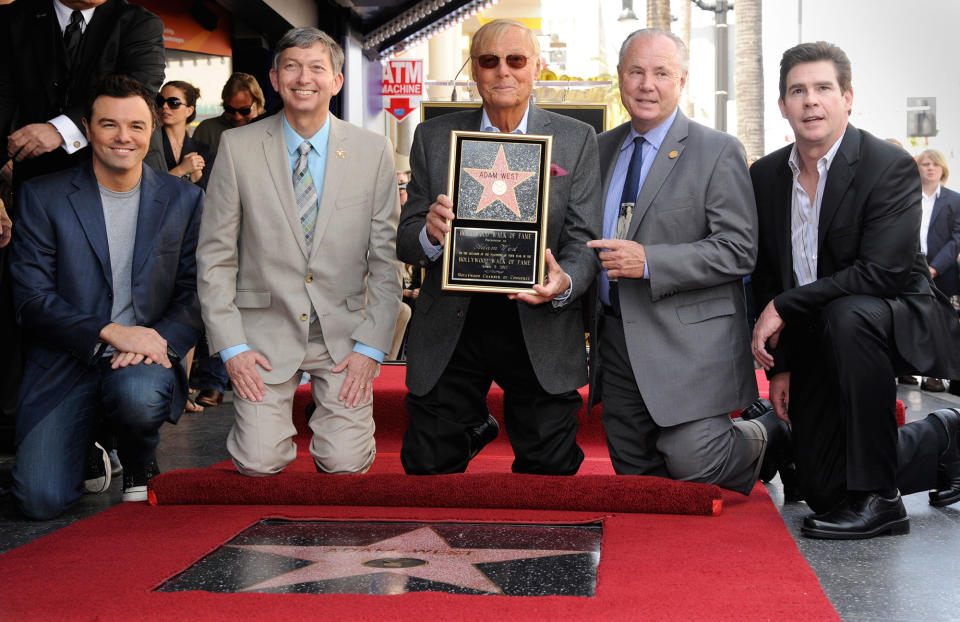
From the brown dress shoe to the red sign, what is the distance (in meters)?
6.65

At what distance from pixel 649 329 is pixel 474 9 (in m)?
7.79

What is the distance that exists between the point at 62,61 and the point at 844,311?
348cm

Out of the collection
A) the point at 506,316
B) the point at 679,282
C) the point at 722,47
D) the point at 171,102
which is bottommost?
the point at 506,316

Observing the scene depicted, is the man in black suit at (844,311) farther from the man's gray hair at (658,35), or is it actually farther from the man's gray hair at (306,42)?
the man's gray hair at (306,42)

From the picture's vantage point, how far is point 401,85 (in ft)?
43.6

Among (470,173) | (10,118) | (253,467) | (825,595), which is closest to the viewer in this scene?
(825,595)

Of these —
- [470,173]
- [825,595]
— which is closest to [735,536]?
[825,595]

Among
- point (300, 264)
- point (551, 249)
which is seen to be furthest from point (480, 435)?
point (300, 264)

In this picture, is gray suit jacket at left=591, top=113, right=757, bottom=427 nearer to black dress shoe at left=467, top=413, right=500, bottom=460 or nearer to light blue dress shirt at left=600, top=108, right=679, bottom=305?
light blue dress shirt at left=600, top=108, right=679, bottom=305

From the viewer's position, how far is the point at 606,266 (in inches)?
147

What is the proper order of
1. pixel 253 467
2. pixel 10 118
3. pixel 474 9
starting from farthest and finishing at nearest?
pixel 474 9, pixel 10 118, pixel 253 467

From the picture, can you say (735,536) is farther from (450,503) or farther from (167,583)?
(167,583)

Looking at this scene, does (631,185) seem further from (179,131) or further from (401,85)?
(401,85)

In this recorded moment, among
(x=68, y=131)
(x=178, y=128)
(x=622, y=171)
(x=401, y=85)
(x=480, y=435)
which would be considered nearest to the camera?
(x=622, y=171)
